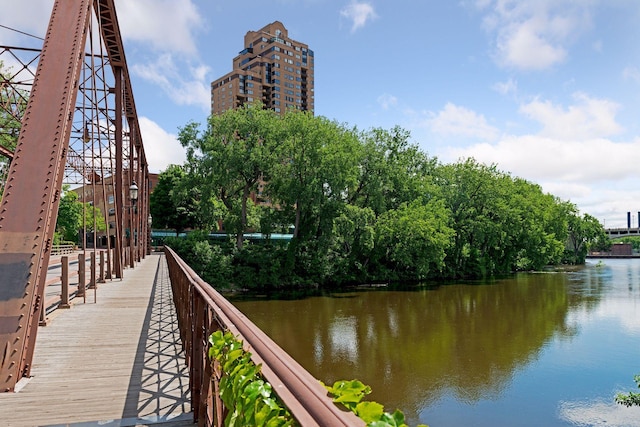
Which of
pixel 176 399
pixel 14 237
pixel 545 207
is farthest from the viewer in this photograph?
pixel 545 207

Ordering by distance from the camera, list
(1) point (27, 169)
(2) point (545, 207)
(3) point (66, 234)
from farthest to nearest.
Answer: (2) point (545, 207), (3) point (66, 234), (1) point (27, 169)

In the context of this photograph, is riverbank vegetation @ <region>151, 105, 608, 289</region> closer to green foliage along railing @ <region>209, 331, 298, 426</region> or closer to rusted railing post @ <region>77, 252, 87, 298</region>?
rusted railing post @ <region>77, 252, 87, 298</region>

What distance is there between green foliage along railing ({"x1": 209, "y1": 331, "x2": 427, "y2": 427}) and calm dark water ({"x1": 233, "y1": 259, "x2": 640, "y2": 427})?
9.93 metres

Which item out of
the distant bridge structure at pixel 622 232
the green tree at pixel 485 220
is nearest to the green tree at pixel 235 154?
the green tree at pixel 485 220

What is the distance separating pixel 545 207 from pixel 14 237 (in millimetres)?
57895

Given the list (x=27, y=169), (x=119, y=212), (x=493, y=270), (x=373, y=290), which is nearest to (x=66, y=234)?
(x=373, y=290)

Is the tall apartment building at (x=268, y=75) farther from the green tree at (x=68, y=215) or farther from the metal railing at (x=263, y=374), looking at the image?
the metal railing at (x=263, y=374)

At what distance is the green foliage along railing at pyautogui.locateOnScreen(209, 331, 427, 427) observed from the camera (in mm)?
1295

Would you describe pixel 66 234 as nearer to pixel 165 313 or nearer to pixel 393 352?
pixel 393 352

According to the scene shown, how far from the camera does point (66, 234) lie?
5075 centimetres

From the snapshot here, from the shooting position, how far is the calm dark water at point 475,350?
11.8 meters

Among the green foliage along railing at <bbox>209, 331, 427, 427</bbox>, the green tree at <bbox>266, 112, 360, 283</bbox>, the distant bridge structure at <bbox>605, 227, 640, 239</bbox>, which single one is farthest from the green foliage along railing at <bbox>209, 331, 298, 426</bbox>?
the distant bridge structure at <bbox>605, 227, 640, 239</bbox>

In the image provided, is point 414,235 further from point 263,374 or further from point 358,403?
point 358,403

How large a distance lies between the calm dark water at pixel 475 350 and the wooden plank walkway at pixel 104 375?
6965 millimetres
